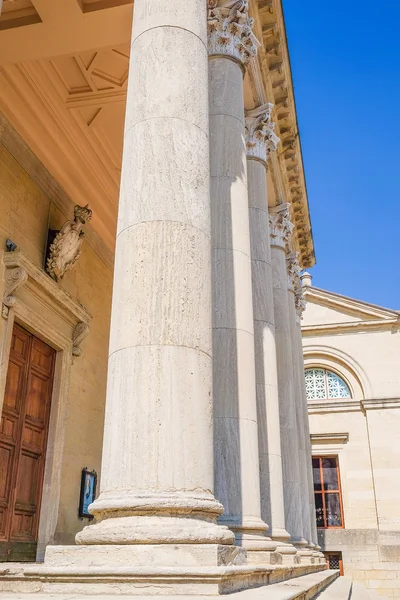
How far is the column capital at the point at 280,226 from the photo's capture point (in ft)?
56.3

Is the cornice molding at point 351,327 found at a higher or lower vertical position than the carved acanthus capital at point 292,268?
higher

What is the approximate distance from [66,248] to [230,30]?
6538mm

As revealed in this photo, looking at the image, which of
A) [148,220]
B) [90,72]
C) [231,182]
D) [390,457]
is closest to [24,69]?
[90,72]

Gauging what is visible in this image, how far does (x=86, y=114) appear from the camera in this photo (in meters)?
15.6

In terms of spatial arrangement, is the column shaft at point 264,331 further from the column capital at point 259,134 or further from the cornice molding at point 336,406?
the cornice molding at point 336,406

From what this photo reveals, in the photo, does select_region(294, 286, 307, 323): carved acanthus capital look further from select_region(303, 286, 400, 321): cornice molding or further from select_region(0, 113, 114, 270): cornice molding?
select_region(303, 286, 400, 321): cornice molding

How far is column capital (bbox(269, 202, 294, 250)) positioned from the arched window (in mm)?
17316

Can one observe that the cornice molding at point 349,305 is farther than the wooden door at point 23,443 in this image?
Yes

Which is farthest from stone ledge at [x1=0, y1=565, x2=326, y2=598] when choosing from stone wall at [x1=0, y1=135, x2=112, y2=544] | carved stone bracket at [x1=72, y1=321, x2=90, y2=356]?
carved stone bracket at [x1=72, y1=321, x2=90, y2=356]

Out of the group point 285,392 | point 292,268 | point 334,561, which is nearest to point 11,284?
point 285,392

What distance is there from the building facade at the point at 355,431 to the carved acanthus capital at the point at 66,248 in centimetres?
2044

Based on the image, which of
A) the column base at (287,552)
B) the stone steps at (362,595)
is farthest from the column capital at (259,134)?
the stone steps at (362,595)

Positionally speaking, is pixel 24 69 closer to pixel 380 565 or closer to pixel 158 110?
pixel 158 110

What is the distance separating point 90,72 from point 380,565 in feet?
81.9
